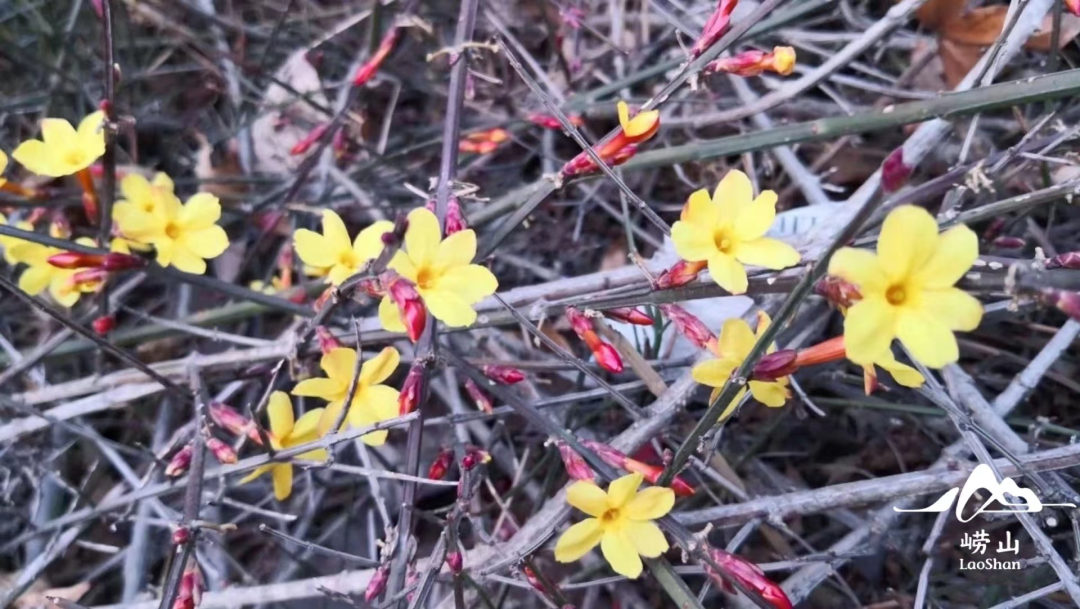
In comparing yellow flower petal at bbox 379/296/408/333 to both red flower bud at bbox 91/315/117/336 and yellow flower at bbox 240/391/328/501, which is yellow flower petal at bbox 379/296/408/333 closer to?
yellow flower at bbox 240/391/328/501

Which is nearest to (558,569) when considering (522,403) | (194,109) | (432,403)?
(432,403)

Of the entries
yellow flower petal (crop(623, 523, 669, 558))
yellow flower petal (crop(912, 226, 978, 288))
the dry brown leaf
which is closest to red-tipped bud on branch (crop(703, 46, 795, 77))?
yellow flower petal (crop(912, 226, 978, 288))

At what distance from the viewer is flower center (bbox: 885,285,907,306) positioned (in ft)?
3.10

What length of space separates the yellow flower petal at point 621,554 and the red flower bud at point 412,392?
378mm

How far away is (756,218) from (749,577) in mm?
556

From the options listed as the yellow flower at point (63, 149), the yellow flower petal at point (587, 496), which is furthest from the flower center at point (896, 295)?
the yellow flower at point (63, 149)

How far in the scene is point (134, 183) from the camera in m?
1.64

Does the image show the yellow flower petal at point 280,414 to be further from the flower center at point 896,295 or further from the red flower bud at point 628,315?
the flower center at point 896,295

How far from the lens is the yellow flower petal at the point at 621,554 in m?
1.21

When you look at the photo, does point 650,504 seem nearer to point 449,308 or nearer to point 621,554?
point 621,554

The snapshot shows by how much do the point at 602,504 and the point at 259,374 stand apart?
95 cm

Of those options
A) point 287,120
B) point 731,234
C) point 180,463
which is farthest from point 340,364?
point 287,120

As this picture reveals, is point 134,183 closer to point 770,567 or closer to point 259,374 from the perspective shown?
point 259,374

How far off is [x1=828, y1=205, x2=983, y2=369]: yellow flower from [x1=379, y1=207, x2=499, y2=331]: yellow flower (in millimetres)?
533
